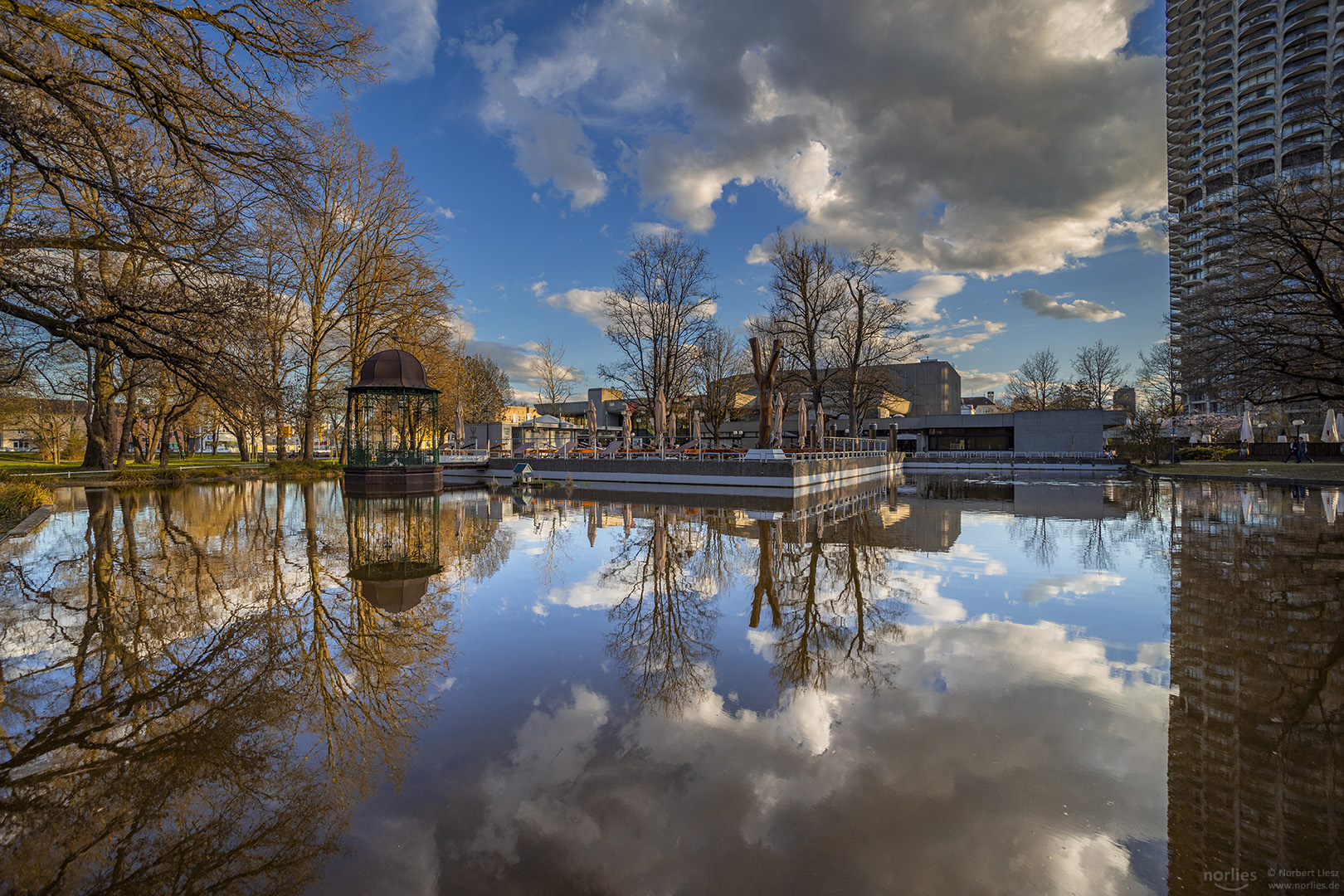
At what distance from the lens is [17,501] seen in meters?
12.9

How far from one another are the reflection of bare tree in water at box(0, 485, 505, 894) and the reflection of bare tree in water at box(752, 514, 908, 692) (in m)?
2.75

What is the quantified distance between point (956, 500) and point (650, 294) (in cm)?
2288

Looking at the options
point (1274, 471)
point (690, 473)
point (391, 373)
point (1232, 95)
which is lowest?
point (1274, 471)

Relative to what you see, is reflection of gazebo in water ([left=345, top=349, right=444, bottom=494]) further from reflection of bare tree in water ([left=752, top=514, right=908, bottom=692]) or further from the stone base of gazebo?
reflection of bare tree in water ([left=752, top=514, right=908, bottom=692])

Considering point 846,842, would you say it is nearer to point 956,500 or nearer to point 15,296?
point 15,296

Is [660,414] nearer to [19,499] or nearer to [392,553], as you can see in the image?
[392,553]

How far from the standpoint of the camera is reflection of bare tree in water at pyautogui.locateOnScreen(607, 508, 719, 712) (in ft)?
13.2

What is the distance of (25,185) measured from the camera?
11906 mm

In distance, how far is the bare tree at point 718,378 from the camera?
49.2m

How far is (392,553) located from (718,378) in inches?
1756

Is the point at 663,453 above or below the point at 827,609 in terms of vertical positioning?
above

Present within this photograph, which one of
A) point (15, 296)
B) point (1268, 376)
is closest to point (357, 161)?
point (15, 296)

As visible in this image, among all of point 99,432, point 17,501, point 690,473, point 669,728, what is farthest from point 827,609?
point 99,432

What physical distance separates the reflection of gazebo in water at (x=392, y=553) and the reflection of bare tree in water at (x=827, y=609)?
148 inches
